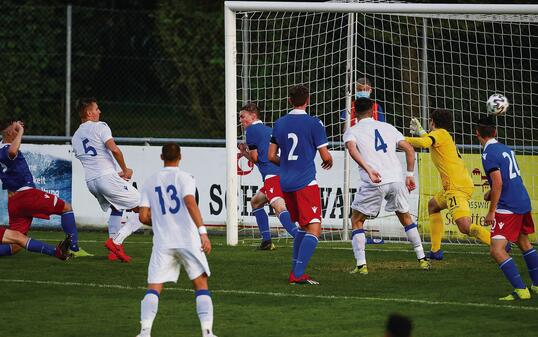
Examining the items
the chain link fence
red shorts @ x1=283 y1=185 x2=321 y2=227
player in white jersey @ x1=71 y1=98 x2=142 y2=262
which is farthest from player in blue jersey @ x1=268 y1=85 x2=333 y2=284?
the chain link fence

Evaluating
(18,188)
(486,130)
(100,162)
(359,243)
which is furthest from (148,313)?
(18,188)

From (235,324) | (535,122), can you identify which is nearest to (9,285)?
(235,324)

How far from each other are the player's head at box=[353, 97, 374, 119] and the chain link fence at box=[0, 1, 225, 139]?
33.8 feet

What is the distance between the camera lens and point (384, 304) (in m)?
11.2

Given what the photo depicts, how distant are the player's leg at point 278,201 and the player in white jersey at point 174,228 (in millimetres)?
6001

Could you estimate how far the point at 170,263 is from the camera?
31.5 ft

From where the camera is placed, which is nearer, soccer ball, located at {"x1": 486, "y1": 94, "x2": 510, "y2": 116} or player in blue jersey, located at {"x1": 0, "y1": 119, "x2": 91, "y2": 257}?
soccer ball, located at {"x1": 486, "y1": 94, "x2": 510, "y2": 116}

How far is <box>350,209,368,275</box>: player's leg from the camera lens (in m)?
13.3

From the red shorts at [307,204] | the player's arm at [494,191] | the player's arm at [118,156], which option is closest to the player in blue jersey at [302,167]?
the red shorts at [307,204]

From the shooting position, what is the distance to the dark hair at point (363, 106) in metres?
13.2

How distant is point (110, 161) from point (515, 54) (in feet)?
23.6

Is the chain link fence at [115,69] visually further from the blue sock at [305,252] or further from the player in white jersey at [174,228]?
the player in white jersey at [174,228]

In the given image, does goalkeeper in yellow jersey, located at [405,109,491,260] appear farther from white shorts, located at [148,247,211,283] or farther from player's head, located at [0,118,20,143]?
white shorts, located at [148,247,211,283]

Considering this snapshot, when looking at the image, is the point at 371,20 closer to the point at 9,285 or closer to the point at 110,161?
the point at 110,161
